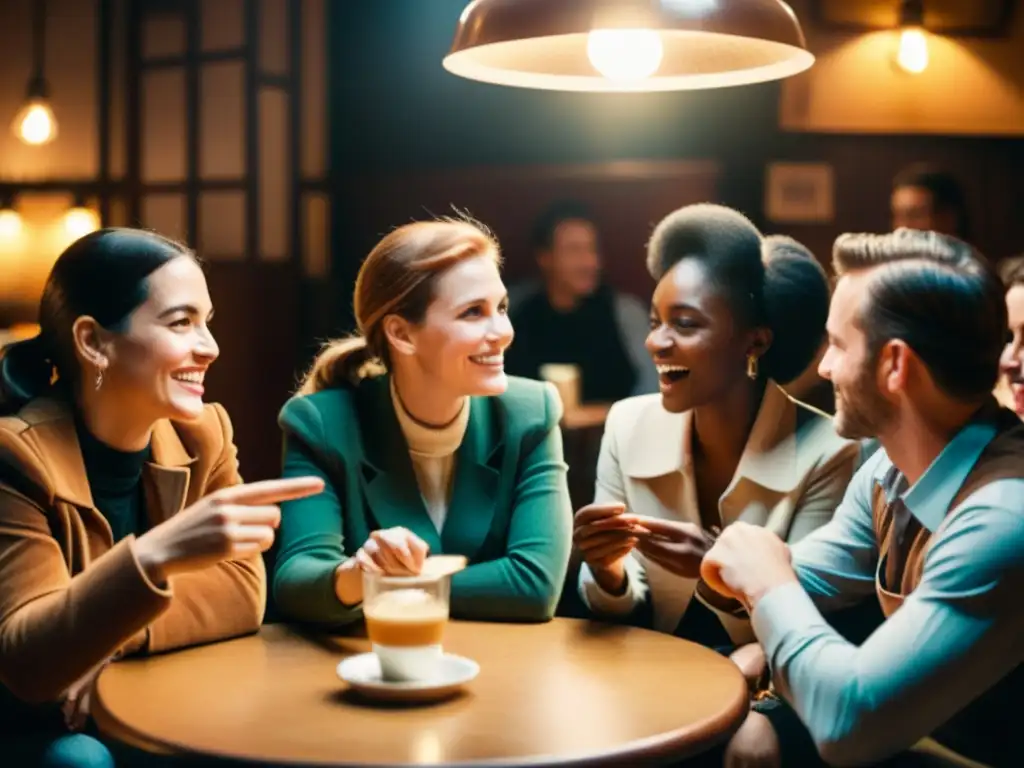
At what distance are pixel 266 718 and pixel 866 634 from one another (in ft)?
3.99

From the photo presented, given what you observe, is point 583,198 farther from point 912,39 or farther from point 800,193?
point 912,39

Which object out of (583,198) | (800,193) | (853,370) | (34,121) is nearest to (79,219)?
(34,121)

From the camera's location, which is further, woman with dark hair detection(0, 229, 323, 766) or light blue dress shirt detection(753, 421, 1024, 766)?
woman with dark hair detection(0, 229, 323, 766)

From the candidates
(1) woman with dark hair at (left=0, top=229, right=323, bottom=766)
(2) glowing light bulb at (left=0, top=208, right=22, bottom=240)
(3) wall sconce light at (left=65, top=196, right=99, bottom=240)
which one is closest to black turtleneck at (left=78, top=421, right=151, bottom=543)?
(1) woman with dark hair at (left=0, top=229, right=323, bottom=766)

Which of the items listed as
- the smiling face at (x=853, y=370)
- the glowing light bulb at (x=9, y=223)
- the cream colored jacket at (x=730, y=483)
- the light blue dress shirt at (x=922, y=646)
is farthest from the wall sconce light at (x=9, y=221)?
the light blue dress shirt at (x=922, y=646)

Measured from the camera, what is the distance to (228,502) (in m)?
1.91

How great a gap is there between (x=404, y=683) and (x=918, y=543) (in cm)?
81

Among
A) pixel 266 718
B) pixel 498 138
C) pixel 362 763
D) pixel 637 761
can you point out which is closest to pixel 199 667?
pixel 266 718

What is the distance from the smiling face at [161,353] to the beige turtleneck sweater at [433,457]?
0.43 m

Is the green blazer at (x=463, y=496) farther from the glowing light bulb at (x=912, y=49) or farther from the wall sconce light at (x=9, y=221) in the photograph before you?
the wall sconce light at (x=9, y=221)

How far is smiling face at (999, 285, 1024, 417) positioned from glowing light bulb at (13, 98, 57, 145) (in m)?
4.76

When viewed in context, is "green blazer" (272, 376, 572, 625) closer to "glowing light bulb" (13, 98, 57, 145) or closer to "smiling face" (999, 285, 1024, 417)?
"smiling face" (999, 285, 1024, 417)

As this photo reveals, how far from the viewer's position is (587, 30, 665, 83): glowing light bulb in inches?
87.5

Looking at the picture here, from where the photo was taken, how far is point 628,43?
2.22 meters
